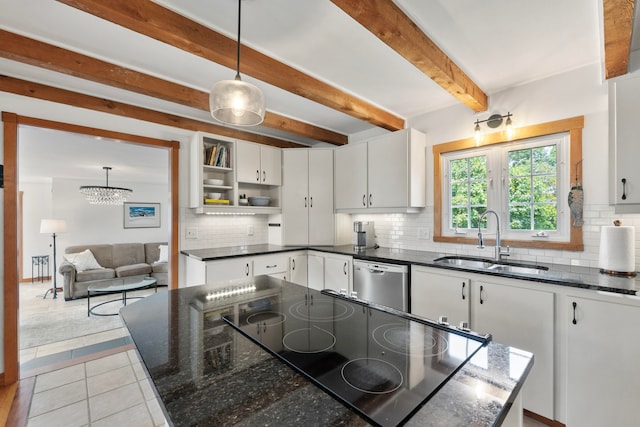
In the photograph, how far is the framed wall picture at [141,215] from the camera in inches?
271

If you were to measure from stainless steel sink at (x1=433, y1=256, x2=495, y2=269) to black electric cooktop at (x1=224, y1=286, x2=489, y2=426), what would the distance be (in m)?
1.48

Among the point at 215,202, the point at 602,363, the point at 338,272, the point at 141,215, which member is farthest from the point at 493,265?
the point at 141,215

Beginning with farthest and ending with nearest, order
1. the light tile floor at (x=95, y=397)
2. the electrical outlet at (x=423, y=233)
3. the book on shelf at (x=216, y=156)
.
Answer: the book on shelf at (x=216, y=156) → the electrical outlet at (x=423, y=233) → the light tile floor at (x=95, y=397)

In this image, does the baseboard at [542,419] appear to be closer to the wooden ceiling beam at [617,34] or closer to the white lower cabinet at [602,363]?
the white lower cabinet at [602,363]

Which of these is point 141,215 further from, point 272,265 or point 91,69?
point 91,69

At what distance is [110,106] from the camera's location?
2725mm

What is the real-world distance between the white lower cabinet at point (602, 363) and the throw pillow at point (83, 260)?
6.66 meters

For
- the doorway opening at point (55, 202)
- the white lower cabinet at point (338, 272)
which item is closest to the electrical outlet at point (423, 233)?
the white lower cabinet at point (338, 272)

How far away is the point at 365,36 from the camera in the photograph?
1.84 m

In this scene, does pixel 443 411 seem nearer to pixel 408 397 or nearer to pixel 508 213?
pixel 408 397

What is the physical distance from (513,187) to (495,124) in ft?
1.96

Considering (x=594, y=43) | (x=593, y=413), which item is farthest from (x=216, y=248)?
(x=594, y=43)

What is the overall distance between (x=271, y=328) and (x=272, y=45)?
5.79 feet

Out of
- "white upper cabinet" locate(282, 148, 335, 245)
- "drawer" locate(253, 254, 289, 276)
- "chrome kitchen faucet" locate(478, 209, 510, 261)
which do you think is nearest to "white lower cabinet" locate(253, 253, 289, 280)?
"drawer" locate(253, 254, 289, 276)
